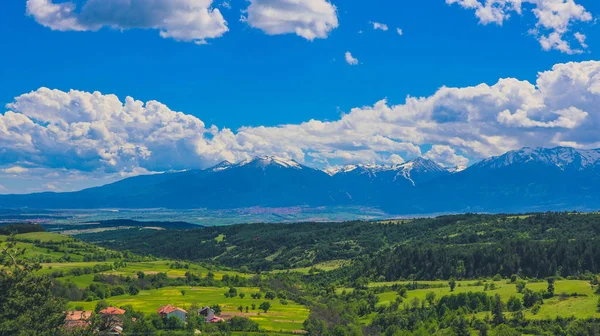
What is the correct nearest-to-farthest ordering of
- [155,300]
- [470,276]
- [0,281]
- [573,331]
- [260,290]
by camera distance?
[0,281] → [573,331] → [155,300] → [260,290] → [470,276]

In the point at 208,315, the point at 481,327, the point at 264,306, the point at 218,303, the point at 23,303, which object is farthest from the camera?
the point at 218,303

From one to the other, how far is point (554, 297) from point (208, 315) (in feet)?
267

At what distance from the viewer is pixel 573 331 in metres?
101

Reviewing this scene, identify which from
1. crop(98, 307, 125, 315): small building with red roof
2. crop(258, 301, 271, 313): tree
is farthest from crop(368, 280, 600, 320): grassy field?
crop(98, 307, 125, 315): small building with red roof

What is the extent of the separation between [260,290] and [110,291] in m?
47.4

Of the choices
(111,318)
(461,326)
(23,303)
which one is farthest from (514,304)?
(23,303)

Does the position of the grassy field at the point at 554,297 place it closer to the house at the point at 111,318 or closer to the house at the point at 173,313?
the house at the point at 173,313

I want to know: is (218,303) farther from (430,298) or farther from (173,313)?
(430,298)

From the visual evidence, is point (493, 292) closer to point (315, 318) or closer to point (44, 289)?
point (315, 318)

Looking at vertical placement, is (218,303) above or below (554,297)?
below

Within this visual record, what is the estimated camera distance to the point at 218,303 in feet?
503

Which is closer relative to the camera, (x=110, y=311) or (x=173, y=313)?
(x=110, y=311)

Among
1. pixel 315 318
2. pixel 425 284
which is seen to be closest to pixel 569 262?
pixel 425 284

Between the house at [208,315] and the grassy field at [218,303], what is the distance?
928cm
